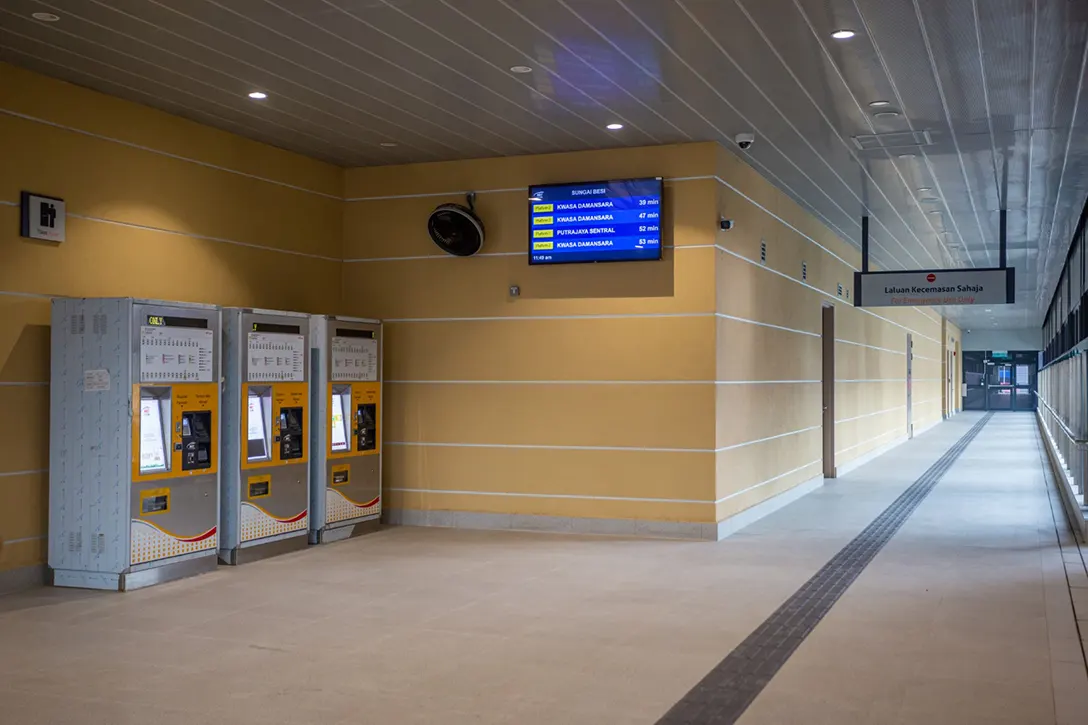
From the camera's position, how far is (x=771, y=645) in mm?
5039

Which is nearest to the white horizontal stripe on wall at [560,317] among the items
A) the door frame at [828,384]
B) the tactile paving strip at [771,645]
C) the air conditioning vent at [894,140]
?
the air conditioning vent at [894,140]

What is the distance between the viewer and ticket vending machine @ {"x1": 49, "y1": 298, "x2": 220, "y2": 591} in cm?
633

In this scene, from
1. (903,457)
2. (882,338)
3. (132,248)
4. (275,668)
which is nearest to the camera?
(275,668)

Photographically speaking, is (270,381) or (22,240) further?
(270,381)

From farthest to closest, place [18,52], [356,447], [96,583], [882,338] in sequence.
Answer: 1. [882,338]
2. [356,447]
3. [96,583]
4. [18,52]

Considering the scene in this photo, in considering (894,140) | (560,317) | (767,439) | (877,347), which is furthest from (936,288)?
(877,347)

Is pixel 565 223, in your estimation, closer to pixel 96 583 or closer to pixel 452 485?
pixel 452 485

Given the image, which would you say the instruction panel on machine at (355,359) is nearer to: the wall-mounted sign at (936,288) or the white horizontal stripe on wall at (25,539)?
the white horizontal stripe on wall at (25,539)

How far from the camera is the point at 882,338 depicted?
18172mm

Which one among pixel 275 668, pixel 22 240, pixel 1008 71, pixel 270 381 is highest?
pixel 1008 71

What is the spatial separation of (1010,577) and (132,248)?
6121 mm

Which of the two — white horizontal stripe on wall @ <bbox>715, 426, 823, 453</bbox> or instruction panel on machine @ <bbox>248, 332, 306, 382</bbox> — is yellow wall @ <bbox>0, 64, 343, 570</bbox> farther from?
white horizontal stripe on wall @ <bbox>715, 426, 823, 453</bbox>

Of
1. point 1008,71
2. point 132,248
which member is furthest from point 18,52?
point 1008,71

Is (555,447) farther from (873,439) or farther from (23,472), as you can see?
(873,439)
